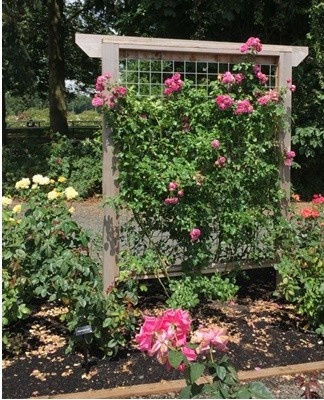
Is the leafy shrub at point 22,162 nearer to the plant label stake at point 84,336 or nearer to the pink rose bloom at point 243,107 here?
the pink rose bloom at point 243,107

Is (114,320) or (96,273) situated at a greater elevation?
(96,273)

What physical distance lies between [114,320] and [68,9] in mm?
18128

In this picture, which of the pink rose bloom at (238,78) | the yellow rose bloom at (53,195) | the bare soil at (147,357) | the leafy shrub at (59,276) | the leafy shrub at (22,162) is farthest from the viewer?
the leafy shrub at (22,162)

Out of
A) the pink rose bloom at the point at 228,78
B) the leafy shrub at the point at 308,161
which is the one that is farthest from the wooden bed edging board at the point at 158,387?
the leafy shrub at the point at 308,161

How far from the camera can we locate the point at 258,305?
4.00 metres

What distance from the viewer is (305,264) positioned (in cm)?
355

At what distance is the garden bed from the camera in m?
2.84

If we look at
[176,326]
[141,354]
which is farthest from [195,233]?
[176,326]

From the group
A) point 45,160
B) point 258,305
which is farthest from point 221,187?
point 45,160

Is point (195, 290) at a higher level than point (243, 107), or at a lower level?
lower

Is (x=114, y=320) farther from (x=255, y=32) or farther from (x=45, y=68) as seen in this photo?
(x=45, y=68)

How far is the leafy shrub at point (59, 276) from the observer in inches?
116

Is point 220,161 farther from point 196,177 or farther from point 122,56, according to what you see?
point 122,56

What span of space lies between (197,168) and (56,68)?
1214 cm
